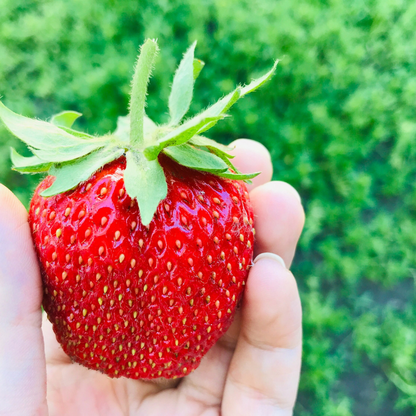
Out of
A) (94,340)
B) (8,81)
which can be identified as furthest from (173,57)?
(94,340)

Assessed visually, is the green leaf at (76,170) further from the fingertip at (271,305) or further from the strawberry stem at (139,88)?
the fingertip at (271,305)

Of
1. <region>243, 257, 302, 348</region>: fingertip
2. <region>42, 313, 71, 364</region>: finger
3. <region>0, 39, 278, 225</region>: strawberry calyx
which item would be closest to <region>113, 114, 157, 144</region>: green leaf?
<region>0, 39, 278, 225</region>: strawberry calyx

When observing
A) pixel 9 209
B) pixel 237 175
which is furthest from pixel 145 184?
pixel 9 209

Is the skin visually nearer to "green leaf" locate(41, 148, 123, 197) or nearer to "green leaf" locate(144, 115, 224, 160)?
"green leaf" locate(41, 148, 123, 197)

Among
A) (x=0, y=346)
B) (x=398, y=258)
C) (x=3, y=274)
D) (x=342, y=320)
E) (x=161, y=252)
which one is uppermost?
(x=161, y=252)

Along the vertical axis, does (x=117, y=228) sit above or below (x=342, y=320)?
above

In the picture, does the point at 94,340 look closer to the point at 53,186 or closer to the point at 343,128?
the point at 53,186
